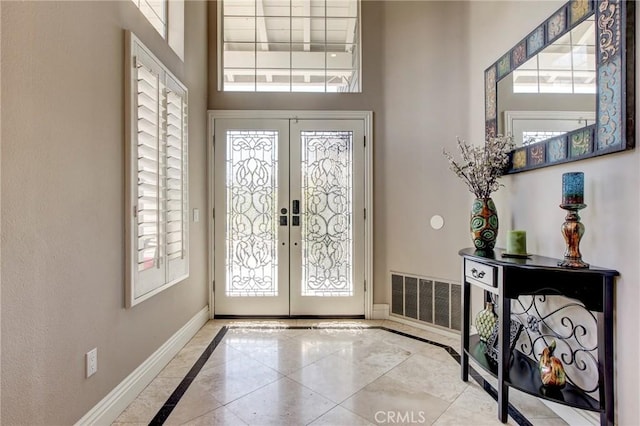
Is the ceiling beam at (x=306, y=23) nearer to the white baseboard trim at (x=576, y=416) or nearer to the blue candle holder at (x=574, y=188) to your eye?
the blue candle holder at (x=574, y=188)

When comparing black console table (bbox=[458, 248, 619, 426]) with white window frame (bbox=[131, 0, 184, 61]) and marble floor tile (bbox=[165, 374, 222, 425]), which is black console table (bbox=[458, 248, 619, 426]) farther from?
white window frame (bbox=[131, 0, 184, 61])

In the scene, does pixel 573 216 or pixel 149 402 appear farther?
pixel 149 402

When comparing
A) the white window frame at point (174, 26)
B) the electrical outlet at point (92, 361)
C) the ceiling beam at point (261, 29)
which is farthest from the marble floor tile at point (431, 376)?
the ceiling beam at point (261, 29)

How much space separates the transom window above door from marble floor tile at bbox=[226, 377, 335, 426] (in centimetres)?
286

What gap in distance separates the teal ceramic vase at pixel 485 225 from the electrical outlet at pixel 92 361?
7.91 feet

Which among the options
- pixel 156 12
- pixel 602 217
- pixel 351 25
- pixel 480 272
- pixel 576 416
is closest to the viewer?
pixel 602 217

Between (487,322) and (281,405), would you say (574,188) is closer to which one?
(487,322)

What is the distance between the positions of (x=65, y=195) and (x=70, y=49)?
696mm

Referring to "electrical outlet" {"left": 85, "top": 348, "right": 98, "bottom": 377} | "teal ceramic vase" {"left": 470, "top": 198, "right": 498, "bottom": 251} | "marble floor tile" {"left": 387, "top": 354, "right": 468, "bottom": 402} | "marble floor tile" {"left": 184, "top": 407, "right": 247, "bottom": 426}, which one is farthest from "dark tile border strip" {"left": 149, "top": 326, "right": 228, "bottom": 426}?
"teal ceramic vase" {"left": 470, "top": 198, "right": 498, "bottom": 251}

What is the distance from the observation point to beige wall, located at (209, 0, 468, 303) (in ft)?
9.71

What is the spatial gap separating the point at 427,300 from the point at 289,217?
164 cm

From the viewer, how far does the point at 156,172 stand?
6.92 ft

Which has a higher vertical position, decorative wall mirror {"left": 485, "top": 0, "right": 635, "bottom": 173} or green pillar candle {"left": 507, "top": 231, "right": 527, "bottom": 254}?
decorative wall mirror {"left": 485, "top": 0, "right": 635, "bottom": 173}

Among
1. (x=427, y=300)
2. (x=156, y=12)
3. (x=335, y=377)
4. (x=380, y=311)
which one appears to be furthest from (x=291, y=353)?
(x=156, y=12)
